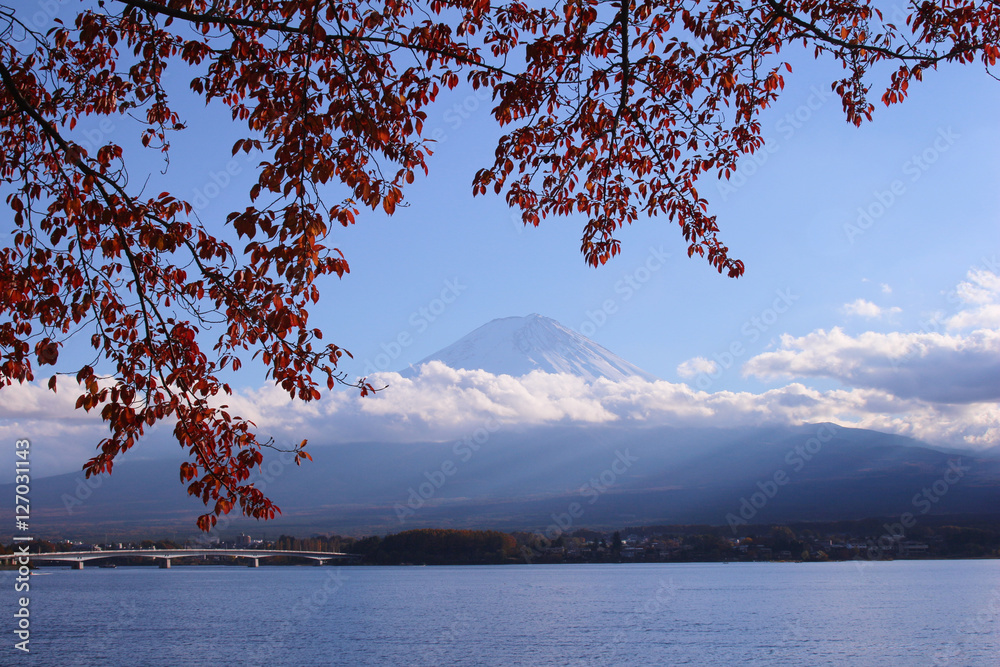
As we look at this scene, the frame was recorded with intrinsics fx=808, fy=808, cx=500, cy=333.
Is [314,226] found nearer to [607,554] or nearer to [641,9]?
[641,9]

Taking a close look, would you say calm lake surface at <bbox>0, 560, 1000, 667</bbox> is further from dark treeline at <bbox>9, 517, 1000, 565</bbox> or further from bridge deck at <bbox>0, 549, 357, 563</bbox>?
dark treeline at <bbox>9, 517, 1000, 565</bbox>

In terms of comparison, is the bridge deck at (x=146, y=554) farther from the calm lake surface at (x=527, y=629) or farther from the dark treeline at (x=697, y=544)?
the dark treeline at (x=697, y=544)

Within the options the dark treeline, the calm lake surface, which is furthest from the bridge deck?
the dark treeline

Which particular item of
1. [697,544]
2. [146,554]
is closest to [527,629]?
[146,554]

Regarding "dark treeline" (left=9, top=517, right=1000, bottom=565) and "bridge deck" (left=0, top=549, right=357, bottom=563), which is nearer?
"bridge deck" (left=0, top=549, right=357, bottom=563)

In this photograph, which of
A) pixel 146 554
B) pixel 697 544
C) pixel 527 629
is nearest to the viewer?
pixel 527 629

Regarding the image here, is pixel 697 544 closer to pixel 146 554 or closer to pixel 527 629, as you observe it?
pixel 146 554

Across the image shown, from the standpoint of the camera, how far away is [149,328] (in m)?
5.97

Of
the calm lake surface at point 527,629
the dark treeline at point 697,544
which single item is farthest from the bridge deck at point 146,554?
the dark treeline at point 697,544

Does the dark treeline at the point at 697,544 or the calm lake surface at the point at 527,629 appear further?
the dark treeline at the point at 697,544

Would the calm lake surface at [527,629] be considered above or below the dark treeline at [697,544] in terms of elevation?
above

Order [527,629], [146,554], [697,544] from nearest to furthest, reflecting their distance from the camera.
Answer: [527,629]
[146,554]
[697,544]

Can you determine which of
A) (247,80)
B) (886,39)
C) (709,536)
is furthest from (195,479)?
(709,536)

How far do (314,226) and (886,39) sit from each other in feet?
16.1
